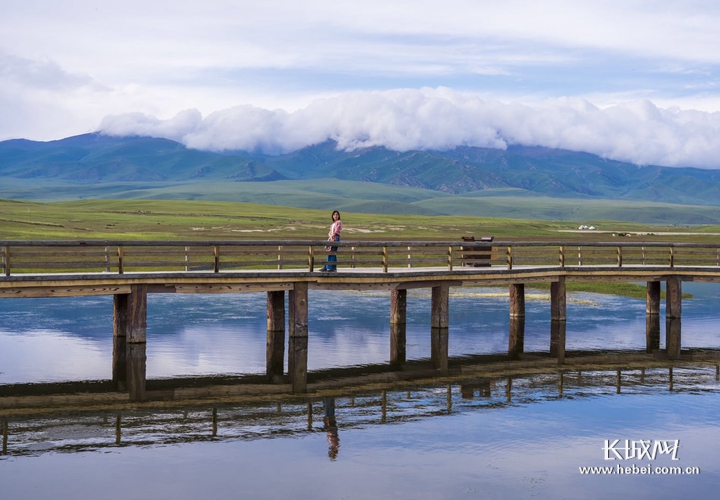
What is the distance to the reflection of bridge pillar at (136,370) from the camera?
1056 inches

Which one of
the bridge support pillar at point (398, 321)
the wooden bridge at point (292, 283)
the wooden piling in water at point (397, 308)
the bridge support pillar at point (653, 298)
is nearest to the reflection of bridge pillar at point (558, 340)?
the wooden bridge at point (292, 283)

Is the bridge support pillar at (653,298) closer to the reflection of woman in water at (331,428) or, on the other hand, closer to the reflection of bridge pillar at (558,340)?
the reflection of bridge pillar at (558,340)

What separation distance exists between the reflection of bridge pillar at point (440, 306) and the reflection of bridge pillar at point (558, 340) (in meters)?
4.28

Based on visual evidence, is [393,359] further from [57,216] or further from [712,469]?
[57,216]

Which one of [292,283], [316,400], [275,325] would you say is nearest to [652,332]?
[275,325]

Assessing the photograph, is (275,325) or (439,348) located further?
(275,325)

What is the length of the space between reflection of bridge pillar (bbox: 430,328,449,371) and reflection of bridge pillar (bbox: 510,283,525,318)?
5.57m

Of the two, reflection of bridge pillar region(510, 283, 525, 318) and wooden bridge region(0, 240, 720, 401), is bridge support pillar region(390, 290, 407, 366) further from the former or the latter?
reflection of bridge pillar region(510, 283, 525, 318)

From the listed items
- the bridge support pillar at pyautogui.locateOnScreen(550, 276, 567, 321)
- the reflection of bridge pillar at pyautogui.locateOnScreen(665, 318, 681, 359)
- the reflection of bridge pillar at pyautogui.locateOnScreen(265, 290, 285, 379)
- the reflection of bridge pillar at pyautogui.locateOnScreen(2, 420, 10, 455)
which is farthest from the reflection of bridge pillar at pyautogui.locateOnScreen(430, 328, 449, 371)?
the reflection of bridge pillar at pyautogui.locateOnScreen(2, 420, 10, 455)

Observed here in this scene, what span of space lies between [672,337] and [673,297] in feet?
16.8

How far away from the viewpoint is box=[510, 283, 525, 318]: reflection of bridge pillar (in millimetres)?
43438

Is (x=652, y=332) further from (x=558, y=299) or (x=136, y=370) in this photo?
(x=136, y=370)

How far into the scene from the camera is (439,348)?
35.6 metres

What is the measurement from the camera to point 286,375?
98.0 ft
